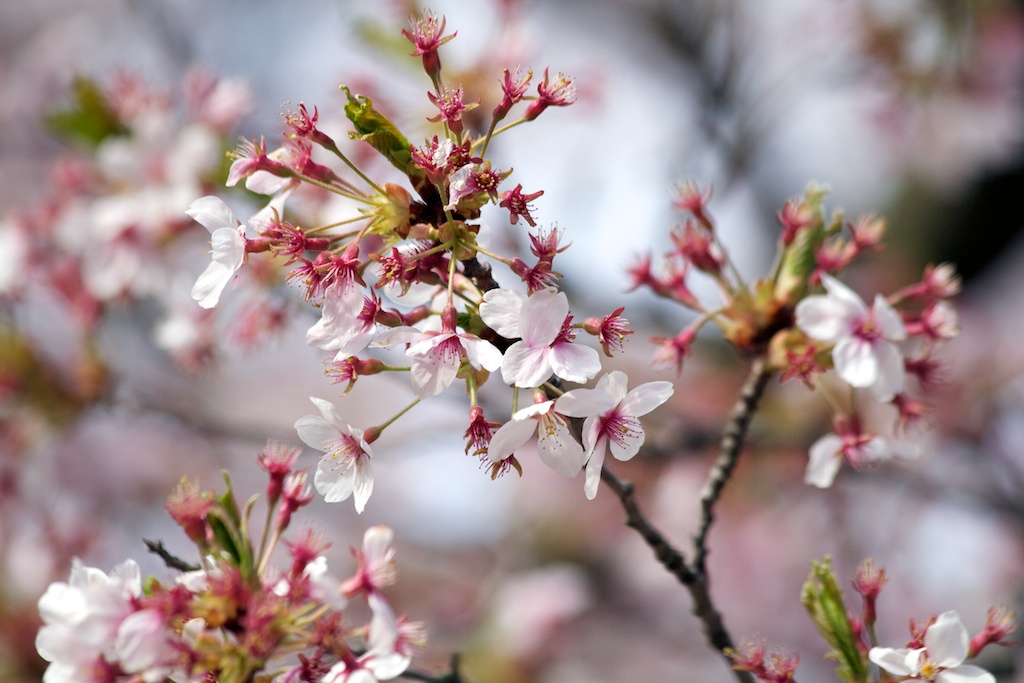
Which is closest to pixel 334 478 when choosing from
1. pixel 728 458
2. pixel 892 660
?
pixel 728 458

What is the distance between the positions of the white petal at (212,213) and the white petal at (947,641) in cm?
136

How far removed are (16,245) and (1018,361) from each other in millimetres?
6394

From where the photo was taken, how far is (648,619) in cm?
686

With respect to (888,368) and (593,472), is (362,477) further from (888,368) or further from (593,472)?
(888,368)

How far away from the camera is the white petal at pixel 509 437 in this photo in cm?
140

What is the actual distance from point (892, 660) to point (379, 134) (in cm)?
120

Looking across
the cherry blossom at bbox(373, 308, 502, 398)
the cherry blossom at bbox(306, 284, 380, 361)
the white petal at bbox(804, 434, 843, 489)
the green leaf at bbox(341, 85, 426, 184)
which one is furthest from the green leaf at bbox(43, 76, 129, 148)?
the white petal at bbox(804, 434, 843, 489)

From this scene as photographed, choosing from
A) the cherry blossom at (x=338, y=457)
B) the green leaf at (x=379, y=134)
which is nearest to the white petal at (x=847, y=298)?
the green leaf at (x=379, y=134)

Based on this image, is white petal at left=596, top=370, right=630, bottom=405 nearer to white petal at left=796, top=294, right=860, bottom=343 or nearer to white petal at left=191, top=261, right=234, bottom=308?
white petal at left=796, top=294, right=860, bottom=343

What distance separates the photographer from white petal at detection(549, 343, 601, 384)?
138 centimetres

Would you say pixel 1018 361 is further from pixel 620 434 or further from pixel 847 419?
pixel 620 434

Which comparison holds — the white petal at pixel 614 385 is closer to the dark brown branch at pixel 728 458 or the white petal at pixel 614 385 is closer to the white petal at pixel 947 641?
the dark brown branch at pixel 728 458

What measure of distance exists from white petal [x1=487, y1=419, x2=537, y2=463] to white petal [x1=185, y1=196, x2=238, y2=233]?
2.01ft

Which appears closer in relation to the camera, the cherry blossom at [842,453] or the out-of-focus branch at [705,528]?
the out-of-focus branch at [705,528]
